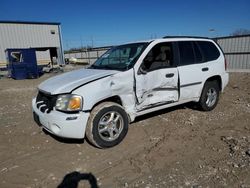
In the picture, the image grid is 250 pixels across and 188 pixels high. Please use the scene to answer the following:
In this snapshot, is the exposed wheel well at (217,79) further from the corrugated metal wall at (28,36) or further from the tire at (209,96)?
the corrugated metal wall at (28,36)

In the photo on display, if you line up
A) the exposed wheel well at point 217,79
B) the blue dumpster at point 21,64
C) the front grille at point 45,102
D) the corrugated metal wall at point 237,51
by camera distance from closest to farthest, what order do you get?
the front grille at point 45,102, the exposed wheel well at point 217,79, the blue dumpster at point 21,64, the corrugated metal wall at point 237,51

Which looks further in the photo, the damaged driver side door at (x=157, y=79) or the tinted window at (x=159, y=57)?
the tinted window at (x=159, y=57)

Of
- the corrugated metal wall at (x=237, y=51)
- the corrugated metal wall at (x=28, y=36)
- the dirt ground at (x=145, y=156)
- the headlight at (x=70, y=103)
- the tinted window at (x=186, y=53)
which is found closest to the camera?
the dirt ground at (x=145, y=156)

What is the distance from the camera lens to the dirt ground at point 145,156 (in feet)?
9.83

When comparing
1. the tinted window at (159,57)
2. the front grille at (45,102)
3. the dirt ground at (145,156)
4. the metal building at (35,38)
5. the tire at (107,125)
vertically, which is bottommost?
the dirt ground at (145,156)

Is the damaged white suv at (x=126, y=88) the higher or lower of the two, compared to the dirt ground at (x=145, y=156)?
higher

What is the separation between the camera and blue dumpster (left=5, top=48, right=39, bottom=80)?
16.2 meters

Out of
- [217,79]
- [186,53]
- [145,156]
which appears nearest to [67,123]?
[145,156]

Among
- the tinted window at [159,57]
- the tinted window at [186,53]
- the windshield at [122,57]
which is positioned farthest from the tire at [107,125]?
the tinted window at [186,53]

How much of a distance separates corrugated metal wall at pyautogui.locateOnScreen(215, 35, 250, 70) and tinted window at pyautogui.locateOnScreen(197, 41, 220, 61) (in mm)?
13304

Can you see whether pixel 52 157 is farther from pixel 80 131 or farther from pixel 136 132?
pixel 136 132

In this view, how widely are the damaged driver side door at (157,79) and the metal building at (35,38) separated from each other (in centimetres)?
2328

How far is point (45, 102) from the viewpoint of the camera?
388 cm

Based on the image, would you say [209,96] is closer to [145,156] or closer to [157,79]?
[157,79]
